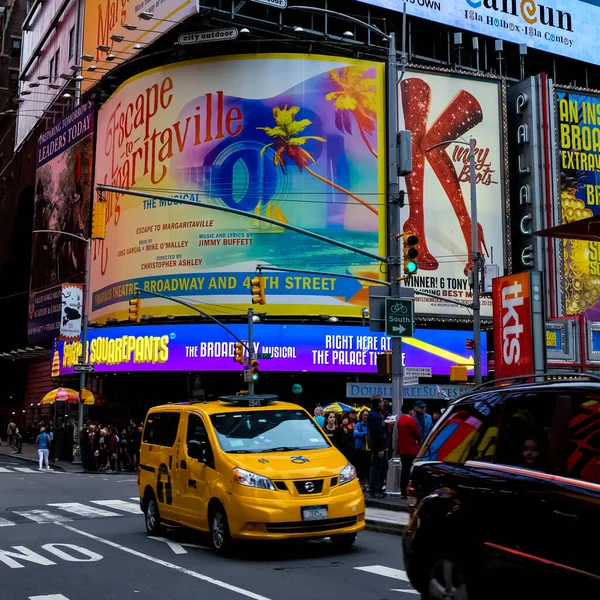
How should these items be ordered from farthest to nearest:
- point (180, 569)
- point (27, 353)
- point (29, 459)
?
point (27, 353) → point (29, 459) → point (180, 569)

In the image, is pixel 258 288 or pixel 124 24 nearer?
pixel 258 288

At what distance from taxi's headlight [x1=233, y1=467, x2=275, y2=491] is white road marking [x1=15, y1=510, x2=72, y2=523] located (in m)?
6.79

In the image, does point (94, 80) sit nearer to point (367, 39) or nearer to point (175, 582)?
point (367, 39)

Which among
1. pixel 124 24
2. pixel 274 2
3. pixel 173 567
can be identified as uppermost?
pixel 124 24

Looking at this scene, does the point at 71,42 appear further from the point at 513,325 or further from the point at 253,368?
the point at 513,325

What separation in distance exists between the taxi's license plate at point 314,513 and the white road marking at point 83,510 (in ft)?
25.1

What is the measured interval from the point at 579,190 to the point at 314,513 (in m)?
40.8

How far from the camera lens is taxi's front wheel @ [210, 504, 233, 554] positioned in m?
11.0

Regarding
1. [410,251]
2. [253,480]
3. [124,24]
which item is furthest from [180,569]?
[124,24]

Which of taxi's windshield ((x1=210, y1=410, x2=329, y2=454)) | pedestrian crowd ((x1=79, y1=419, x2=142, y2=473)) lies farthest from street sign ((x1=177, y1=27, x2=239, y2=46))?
taxi's windshield ((x1=210, y1=410, x2=329, y2=454))

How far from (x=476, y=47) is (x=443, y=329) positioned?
16413mm

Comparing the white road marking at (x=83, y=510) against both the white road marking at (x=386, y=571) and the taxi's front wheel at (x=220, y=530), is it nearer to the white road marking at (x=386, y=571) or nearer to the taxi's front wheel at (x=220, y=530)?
the taxi's front wheel at (x=220, y=530)

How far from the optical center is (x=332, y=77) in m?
45.3

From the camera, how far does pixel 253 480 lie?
1077 cm
